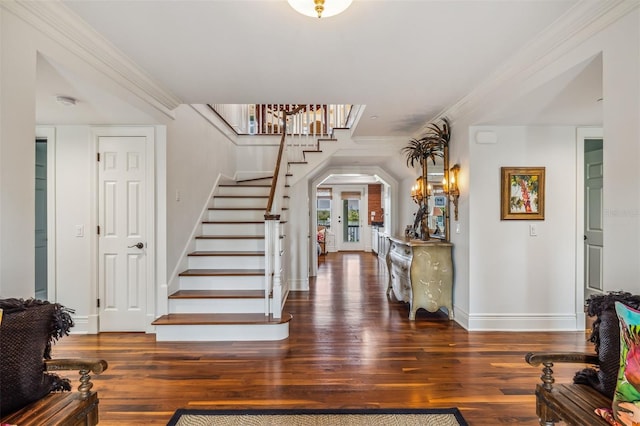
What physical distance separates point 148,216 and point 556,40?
149 inches

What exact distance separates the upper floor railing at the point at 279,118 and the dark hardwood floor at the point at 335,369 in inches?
121

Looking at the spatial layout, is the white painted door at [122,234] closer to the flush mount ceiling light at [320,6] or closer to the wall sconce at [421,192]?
the flush mount ceiling light at [320,6]

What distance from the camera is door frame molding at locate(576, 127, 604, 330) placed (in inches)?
136

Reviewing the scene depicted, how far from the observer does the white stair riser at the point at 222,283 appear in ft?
12.3

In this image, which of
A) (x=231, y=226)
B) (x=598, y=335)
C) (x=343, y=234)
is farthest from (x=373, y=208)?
(x=598, y=335)

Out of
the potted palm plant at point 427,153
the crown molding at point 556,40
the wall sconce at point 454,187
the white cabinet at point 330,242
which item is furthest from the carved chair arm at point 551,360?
the white cabinet at point 330,242

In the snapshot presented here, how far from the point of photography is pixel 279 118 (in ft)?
20.1

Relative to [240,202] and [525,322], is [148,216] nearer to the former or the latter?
[240,202]

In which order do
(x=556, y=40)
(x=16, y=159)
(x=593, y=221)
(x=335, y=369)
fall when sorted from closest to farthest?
(x=16, y=159) < (x=556, y=40) < (x=335, y=369) < (x=593, y=221)

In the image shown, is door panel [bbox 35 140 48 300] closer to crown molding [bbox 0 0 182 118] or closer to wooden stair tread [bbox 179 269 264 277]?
wooden stair tread [bbox 179 269 264 277]

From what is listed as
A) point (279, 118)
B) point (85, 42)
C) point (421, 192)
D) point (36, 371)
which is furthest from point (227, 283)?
point (279, 118)

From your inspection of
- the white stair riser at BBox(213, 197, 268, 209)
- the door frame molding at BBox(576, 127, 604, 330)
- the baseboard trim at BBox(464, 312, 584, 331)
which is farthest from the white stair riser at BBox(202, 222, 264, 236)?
the door frame molding at BBox(576, 127, 604, 330)

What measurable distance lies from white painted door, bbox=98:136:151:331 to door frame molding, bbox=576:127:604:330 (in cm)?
463

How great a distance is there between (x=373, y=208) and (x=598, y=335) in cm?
948
